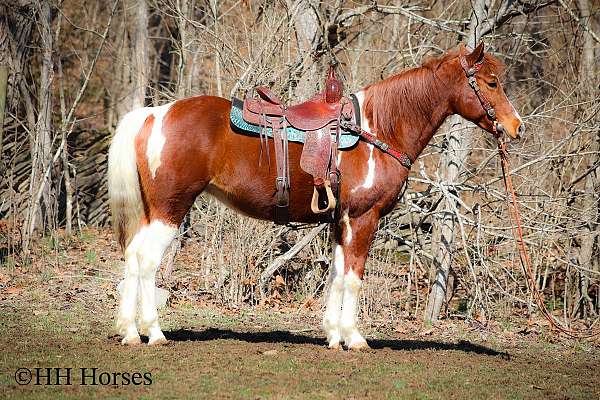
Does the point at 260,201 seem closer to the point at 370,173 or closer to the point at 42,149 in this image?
the point at 370,173

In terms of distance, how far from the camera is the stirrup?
5652 mm

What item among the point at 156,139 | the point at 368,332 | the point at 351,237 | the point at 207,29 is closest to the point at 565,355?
the point at 368,332

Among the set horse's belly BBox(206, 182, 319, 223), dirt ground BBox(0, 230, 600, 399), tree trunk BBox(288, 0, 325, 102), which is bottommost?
dirt ground BBox(0, 230, 600, 399)

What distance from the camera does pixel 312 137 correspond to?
19.1 feet

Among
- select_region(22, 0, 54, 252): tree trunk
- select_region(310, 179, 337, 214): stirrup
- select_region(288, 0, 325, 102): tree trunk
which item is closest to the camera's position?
select_region(310, 179, 337, 214): stirrup

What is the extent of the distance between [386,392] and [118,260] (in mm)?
6194

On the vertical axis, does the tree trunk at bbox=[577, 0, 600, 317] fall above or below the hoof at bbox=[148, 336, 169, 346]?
above

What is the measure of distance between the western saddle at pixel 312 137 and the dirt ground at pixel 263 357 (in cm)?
117

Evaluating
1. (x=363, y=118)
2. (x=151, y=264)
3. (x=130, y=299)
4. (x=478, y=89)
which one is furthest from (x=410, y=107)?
(x=130, y=299)

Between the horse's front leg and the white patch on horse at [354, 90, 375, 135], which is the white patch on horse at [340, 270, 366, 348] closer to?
the horse's front leg

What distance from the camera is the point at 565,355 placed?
673 cm

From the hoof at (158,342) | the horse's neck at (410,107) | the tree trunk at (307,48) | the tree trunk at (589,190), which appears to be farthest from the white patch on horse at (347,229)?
the tree trunk at (589,190)

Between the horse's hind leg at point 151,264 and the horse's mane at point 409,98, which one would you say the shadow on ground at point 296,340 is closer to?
the horse's hind leg at point 151,264

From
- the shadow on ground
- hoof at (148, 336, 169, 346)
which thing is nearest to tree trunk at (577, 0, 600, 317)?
the shadow on ground
